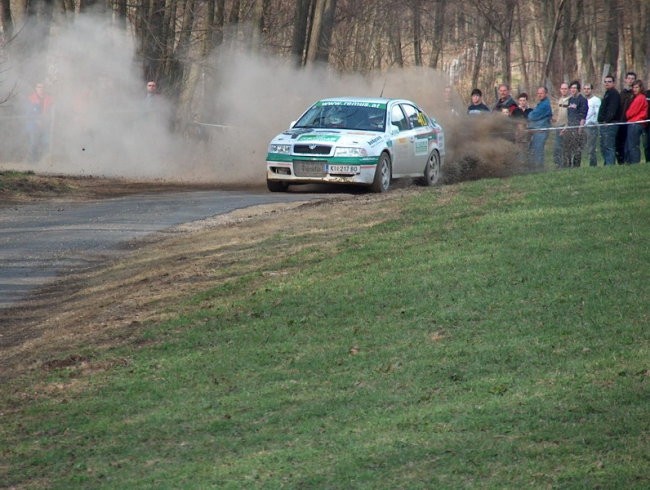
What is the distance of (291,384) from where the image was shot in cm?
747

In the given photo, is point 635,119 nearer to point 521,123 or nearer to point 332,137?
point 521,123

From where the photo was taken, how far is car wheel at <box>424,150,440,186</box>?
22.1 m

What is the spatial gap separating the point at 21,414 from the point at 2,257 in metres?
7.02

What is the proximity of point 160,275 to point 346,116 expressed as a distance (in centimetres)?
919

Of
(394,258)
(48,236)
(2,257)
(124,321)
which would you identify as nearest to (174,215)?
(48,236)

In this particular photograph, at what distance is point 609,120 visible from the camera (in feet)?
70.7

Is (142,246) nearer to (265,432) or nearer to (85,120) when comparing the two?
(265,432)

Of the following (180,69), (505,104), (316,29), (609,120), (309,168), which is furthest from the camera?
(316,29)

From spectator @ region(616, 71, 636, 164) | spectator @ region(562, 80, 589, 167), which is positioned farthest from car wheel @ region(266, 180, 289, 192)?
spectator @ region(616, 71, 636, 164)

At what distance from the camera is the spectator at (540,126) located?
22891mm

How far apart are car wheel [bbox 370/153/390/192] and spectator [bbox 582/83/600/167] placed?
4130mm

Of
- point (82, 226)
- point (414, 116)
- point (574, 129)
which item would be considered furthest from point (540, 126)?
point (82, 226)

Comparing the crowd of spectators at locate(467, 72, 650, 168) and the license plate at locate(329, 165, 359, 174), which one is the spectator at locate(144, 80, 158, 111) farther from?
the license plate at locate(329, 165, 359, 174)

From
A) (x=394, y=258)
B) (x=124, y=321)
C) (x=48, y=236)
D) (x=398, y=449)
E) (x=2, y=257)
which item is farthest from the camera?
(x=48, y=236)
